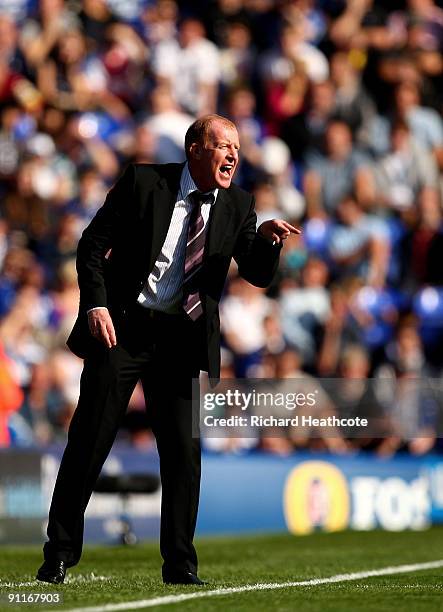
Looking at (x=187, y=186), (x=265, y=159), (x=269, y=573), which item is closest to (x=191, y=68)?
(x=265, y=159)

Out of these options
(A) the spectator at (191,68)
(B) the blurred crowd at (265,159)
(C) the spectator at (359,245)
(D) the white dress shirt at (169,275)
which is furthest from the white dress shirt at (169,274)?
(A) the spectator at (191,68)

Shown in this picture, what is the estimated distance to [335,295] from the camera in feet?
46.5

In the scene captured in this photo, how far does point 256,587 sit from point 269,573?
1.22 metres

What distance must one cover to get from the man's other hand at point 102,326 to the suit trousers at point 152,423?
0.20 m

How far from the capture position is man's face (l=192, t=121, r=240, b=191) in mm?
6160

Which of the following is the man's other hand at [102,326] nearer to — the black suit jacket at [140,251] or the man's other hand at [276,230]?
the black suit jacket at [140,251]

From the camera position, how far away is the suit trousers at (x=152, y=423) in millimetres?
6246

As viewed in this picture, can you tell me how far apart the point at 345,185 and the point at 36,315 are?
3952 mm

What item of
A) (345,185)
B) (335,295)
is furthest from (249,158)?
(335,295)

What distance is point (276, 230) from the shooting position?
20.2 ft

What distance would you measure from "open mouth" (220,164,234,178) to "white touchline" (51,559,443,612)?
6.01ft

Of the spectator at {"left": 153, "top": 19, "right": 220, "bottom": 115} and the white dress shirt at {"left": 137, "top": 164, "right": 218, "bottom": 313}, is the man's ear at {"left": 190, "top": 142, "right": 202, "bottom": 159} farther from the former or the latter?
the spectator at {"left": 153, "top": 19, "right": 220, "bottom": 115}

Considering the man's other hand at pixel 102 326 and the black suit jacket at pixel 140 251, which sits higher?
the black suit jacket at pixel 140 251

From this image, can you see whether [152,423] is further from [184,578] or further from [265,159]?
[265,159]
